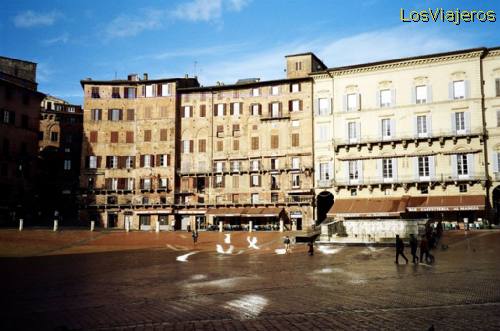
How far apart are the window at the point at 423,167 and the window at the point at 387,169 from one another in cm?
298

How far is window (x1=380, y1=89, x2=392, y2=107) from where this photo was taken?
5603 centimetres

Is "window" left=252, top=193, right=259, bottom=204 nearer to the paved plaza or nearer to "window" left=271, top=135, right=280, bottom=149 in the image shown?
"window" left=271, top=135, right=280, bottom=149

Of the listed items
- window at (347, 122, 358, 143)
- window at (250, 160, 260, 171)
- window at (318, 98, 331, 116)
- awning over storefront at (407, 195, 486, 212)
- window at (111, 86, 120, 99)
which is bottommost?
awning over storefront at (407, 195, 486, 212)

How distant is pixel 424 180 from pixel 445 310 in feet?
138

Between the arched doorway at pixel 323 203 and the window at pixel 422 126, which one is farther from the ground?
the window at pixel 422 126

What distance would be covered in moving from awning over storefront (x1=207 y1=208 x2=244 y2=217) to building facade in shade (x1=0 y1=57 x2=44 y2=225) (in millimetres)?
21676

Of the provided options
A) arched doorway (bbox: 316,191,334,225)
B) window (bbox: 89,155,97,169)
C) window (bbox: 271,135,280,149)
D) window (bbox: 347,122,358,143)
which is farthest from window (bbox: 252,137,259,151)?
window (bbox: 89,155,97,169)

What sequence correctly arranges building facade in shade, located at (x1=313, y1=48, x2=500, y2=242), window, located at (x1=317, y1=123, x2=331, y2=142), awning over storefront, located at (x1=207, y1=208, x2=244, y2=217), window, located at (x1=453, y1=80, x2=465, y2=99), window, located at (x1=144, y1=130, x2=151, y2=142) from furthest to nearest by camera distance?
window, located at (x1=144, y1=130, x2=151, y2=142) < awning over storefront, located at (x1=207, y1=208, x2=244, y2=217) < window, located at (x1=317, y1=123, x2=331, y2=142) < window, located at (x1=453, y1=80, x2=465, y2=99) < building facade in shade, located at (x1=313, y1=48, x2=500, y2=242)

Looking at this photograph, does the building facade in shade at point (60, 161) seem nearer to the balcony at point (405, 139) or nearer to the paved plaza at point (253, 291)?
the balcony at point (405, 139)

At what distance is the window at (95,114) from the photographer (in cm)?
6662

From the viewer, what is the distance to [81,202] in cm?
6531

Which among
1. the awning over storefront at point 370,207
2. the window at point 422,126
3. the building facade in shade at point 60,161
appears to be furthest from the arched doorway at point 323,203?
the building facade in shade at point 60,161

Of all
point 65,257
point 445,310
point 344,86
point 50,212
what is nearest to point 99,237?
point 65,257

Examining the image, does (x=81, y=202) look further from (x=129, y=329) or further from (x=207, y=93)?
(x=129, y=329)
